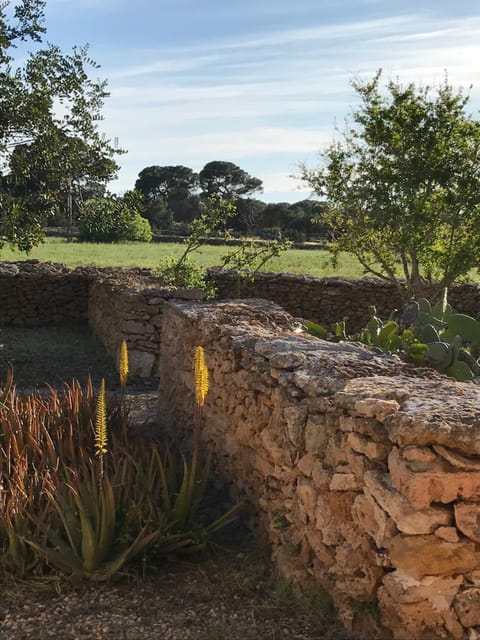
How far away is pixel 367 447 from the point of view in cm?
303

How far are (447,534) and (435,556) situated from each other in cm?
10

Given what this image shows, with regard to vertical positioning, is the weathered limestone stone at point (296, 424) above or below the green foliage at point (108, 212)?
below

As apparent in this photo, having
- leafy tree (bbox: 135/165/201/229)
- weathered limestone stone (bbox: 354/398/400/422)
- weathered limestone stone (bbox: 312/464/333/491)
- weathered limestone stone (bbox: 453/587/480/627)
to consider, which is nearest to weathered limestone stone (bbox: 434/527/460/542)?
weathered limestone stone (bbox: 453/587/480/627)

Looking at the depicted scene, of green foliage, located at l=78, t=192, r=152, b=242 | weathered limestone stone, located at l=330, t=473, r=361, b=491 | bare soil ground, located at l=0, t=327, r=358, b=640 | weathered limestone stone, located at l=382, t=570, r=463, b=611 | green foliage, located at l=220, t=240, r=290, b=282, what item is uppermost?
green foliage, located at l=78, t=192, r=152, b=242

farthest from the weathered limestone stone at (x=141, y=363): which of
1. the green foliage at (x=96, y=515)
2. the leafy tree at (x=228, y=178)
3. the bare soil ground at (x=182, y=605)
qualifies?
the leafy tree at (x=228, y=178)

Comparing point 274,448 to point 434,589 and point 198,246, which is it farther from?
point 198,246

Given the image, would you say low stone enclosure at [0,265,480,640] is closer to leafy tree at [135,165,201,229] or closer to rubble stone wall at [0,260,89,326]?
rubble stone wall at [0,260,89,326]

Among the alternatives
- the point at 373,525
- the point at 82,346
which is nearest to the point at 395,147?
the point at 82,346

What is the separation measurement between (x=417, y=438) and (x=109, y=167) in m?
8.38

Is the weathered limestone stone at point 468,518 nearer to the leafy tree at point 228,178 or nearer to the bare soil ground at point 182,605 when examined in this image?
the bare soil ground at point 182,605

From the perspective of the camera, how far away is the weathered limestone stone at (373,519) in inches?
114

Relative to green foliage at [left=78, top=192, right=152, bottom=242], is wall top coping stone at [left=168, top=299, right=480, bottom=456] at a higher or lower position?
lower

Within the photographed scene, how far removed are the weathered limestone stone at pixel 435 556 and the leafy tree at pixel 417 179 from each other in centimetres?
1006

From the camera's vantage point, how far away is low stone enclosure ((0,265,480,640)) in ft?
9.09
